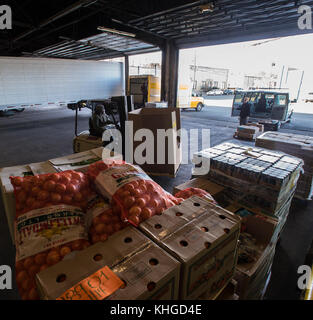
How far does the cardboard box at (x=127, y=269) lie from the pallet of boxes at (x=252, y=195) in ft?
3.78

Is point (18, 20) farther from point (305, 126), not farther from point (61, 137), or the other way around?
point (305, 126)

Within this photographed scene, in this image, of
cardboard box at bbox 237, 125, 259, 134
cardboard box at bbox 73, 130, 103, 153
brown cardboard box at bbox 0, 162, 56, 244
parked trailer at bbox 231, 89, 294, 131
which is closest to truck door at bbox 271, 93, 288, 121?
parked trailer at bbox 231, 89, 294, 131

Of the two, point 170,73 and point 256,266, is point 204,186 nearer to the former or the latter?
point 256,266

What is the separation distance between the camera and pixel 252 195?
2627mm

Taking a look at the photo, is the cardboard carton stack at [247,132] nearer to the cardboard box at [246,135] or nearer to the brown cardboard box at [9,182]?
the cardboard box at [246,135]

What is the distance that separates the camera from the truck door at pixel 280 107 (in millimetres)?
10367

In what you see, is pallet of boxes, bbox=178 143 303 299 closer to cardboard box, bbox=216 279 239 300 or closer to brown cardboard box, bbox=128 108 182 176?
cardboard box, bbox=216 279 239 300

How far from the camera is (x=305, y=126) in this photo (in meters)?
11.6

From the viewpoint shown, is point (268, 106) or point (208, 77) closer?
point (268, 106)

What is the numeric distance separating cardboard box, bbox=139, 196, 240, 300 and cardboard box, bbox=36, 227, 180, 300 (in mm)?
72

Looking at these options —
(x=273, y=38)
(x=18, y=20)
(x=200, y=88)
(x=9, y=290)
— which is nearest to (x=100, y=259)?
(x=9, y=290)

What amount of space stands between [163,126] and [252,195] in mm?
2534

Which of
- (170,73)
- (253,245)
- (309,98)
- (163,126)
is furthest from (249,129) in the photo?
(309,98)

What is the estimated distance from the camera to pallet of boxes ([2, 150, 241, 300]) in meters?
0.96
